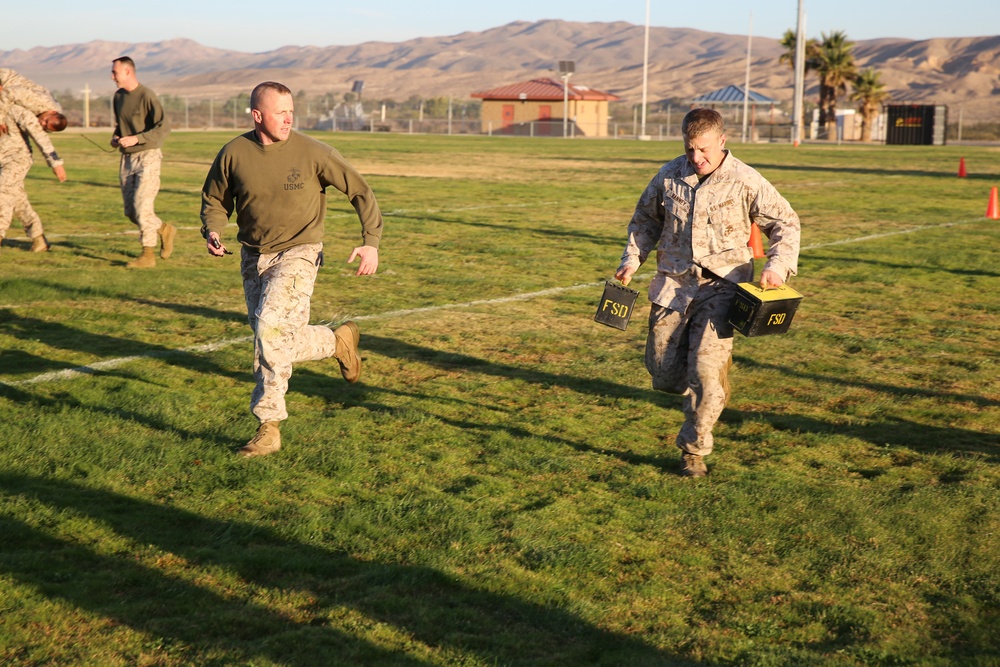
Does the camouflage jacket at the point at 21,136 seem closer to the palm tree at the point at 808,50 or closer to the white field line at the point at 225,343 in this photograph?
Result: the white field line at the point at 225,343

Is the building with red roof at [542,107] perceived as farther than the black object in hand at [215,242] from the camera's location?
Yes

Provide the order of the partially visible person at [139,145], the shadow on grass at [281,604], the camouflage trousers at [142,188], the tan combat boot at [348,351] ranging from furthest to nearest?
the camouflage trousers at [142,188] < the partially visible person at [139,145] < the tan combat boot at [348,351] < the shadow on grass at [281,604]

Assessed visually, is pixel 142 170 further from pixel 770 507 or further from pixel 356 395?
pixel 770 507

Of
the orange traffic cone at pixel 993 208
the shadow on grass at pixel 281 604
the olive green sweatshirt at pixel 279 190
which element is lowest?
the shadow on grass at pixel 281 604

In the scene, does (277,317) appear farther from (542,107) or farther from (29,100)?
(542,107)

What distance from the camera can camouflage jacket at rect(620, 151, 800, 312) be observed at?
5801mm

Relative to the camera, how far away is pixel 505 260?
533 inches

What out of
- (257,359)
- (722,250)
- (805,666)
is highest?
(722,250)

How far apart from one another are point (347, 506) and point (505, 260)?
845cm

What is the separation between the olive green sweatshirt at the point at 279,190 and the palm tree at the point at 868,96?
245 ft

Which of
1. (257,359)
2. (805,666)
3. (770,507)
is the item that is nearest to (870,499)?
(770,507)

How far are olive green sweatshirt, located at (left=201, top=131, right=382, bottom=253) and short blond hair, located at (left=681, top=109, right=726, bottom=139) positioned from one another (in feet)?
5.72

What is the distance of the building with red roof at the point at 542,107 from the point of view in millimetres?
79500

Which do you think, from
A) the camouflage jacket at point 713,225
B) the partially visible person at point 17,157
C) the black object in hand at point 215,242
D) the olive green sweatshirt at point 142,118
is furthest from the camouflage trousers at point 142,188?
the camouflage jacket at point 713,225
